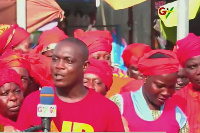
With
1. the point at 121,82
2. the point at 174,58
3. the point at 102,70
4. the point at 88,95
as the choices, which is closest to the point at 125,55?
the point at 121,82

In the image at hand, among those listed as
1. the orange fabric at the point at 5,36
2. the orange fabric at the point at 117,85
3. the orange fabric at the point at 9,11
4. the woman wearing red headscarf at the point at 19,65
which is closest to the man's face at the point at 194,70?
the orange fabric at the point at 117,85

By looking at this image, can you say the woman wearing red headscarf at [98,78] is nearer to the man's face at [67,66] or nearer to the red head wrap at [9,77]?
the red head wrap at [9,77]

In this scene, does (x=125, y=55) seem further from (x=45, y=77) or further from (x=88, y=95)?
(x=88, y=95)

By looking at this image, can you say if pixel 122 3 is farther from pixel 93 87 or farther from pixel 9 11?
pixel 93 87

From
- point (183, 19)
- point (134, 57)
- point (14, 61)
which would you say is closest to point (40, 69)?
→ point (14, 61)

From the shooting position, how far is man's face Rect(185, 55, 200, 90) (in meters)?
6.49

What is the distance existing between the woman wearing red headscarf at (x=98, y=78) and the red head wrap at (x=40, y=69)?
0.37 meters

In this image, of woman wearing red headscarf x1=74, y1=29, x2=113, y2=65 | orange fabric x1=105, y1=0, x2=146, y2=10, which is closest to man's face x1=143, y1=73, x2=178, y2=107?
woman wearing red headscarf x1=74, y1=29, x2=113, y2=65

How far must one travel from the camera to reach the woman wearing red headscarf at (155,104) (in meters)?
5.66

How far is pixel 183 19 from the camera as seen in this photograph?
838 cm

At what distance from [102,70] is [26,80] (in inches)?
31.2

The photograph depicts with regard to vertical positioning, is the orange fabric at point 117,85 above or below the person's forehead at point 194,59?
below

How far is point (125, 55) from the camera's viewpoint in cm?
950

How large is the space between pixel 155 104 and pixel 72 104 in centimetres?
116
